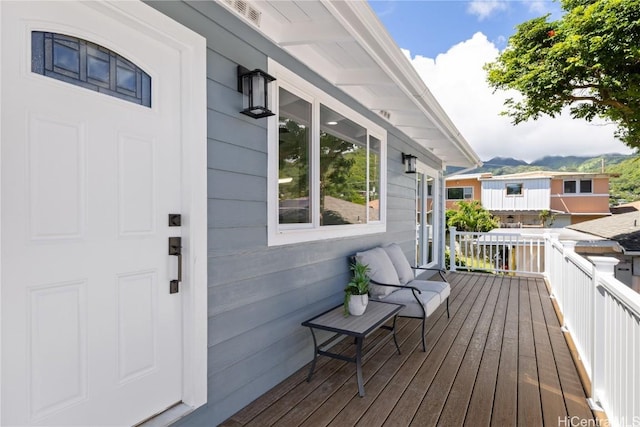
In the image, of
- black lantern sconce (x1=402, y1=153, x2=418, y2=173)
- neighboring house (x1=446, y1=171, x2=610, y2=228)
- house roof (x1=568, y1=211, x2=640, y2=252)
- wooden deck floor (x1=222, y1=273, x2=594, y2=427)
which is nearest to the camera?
wooden deck floor (x1=222, y1=273, x2=594, y2=427)

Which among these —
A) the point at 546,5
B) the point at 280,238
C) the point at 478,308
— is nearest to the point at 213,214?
the point at 280,238

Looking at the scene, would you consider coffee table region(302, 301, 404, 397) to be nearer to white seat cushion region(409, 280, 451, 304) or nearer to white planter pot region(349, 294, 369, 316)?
white planter pot region(349, 294, 369, 316)

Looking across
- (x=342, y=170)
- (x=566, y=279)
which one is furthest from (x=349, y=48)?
(x=566, y=279)

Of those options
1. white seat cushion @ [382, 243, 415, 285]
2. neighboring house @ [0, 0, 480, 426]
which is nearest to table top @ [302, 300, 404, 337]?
neighboring house @ [0, 0, 480, 426]

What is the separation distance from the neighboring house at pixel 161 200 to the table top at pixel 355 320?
0.19 meters

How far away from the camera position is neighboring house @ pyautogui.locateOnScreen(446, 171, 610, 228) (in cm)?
2009

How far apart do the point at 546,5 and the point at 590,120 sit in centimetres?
253

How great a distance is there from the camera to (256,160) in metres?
2.33

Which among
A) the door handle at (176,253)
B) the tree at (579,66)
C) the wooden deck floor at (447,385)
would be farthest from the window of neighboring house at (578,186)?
the door handle at (176,253)

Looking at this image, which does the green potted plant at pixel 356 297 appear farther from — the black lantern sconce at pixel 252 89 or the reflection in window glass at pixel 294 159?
the black lantern sconce at pixel 252 89

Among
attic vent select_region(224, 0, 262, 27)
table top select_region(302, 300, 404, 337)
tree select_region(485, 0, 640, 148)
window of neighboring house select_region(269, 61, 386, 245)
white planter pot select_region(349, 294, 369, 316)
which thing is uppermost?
tree select_region(485, 0, 640, 148)

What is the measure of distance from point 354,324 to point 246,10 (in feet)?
7.63

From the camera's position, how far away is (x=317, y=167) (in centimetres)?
305

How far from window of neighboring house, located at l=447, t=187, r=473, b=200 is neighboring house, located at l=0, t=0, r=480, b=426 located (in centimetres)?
2150
